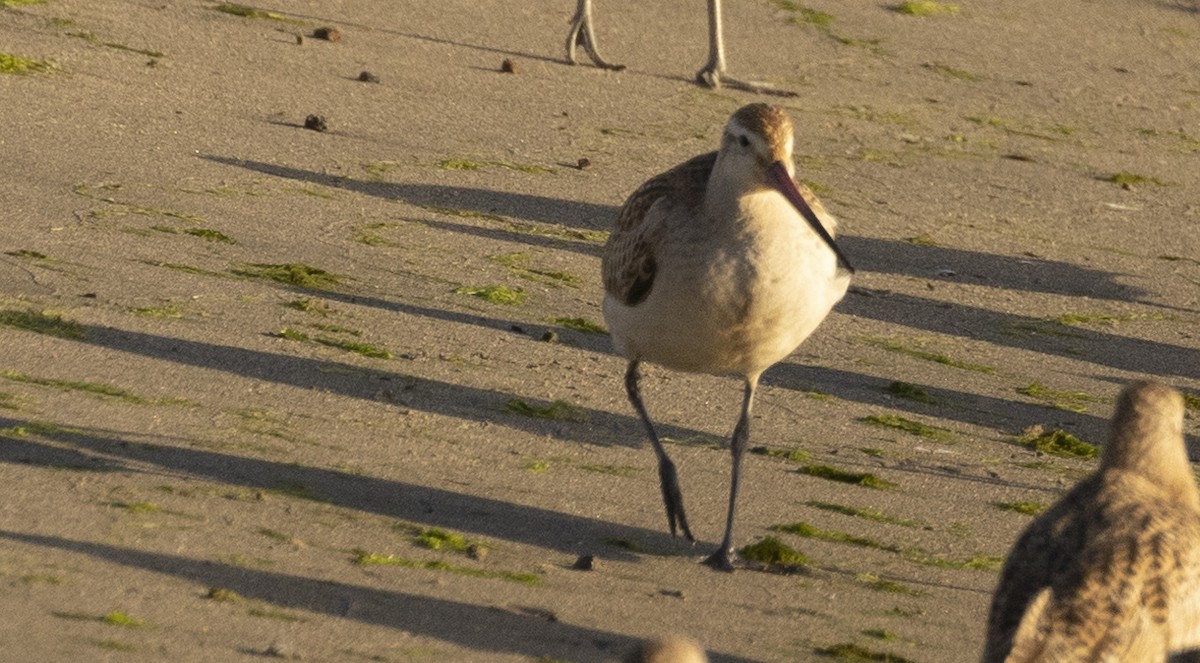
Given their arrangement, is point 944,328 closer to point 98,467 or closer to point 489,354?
point 489,354

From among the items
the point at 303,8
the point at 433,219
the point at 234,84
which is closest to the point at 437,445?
the point at 433,219

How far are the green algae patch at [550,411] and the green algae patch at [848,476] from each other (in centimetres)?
88

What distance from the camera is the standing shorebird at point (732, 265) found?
20.4 feet

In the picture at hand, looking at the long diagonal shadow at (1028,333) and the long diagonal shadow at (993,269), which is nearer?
the long diagonal shadow at (1028,333)

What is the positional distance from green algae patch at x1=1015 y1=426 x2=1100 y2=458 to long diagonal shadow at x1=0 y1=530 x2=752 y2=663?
8.60 ft

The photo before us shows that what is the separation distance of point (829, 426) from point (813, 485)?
698 millimetres

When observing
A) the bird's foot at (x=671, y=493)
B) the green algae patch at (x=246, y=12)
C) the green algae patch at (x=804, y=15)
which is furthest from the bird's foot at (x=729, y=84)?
the bird's foot at (x=671, y=493)

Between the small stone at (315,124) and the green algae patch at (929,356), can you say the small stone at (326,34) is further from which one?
the green algae patch at (929,356)

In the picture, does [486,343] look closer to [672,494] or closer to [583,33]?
[672,494]

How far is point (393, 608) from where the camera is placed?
18.3 ft

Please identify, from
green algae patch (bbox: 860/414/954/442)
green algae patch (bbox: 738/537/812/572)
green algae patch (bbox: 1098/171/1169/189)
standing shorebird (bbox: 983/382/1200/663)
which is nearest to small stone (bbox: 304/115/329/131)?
green algae patch (bbox: 860/414/954/442)

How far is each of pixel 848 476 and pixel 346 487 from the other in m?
1.90

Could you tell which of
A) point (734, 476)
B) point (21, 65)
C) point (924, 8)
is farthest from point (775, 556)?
point (924, 8)

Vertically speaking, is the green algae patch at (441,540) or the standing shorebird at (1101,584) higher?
the standing shorebird at (1101,584)
